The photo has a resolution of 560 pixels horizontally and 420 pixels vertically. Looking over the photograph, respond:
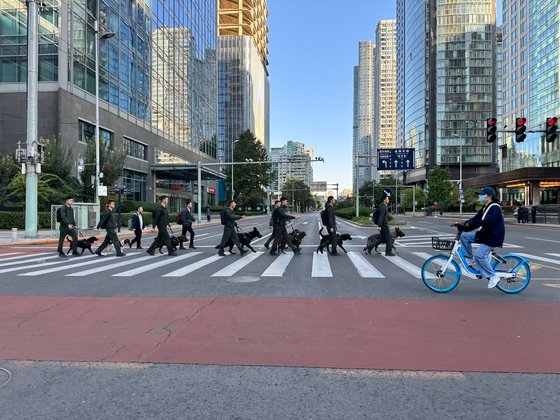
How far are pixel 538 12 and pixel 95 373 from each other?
9201cm

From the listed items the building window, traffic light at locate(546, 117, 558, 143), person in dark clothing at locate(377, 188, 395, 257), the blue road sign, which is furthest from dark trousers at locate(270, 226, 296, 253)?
the building window

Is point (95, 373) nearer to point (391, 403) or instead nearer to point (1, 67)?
point (391, 403)

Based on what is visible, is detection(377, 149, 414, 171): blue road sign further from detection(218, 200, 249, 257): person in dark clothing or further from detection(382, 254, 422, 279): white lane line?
detection(218, 200, 249, 257): person in dark clothing

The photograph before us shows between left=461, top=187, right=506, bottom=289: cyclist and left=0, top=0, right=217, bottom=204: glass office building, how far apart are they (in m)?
33.0

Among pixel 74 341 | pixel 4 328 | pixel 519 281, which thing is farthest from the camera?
pixel 519 281

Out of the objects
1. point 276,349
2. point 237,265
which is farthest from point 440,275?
point 237,265

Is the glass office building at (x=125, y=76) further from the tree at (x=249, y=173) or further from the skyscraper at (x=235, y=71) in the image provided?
the skyscraper at (x=235, y=71)

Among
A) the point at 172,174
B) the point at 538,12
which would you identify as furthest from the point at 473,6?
the point at 172,174

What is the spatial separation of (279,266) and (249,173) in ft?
247

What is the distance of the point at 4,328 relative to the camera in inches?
232

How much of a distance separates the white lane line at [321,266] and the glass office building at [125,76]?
27215mm

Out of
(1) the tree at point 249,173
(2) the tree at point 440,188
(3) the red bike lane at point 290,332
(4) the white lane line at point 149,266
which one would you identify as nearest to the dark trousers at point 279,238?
(4) the white lane line at point 149,266

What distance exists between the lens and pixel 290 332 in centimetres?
558

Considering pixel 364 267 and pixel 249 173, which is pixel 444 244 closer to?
pixel 364 267
